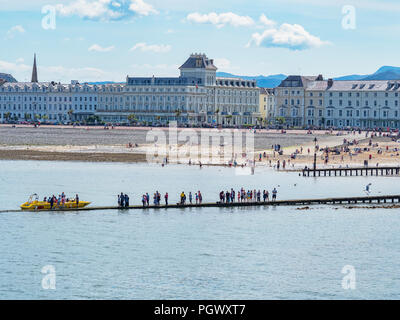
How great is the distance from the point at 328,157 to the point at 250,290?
68.7m

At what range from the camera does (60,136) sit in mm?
156625

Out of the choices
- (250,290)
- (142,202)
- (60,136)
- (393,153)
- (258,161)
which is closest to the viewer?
(250,290)

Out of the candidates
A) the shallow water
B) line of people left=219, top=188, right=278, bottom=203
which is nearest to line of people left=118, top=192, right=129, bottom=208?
the shallow water

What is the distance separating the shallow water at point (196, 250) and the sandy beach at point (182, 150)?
2960 cm

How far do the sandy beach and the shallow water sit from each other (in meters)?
29.6

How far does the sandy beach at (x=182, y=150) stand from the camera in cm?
10675

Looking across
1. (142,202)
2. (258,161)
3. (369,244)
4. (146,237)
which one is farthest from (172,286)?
(258,161)

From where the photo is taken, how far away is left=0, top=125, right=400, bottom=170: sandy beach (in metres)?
107

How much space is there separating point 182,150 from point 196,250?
7248cm

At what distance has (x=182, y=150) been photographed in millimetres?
122500

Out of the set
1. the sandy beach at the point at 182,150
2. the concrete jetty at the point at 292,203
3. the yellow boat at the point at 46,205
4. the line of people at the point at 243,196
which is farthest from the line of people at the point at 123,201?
the sandy beach at the point at 182,150

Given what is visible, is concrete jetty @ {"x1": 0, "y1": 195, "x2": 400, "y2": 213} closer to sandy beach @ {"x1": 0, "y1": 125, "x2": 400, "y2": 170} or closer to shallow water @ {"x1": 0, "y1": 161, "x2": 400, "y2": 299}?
shallow water @ {"x1": 0, "y1": 161, "x2": 400, "y2": 299}

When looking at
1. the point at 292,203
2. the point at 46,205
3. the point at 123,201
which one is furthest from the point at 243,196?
the point at 46,205
